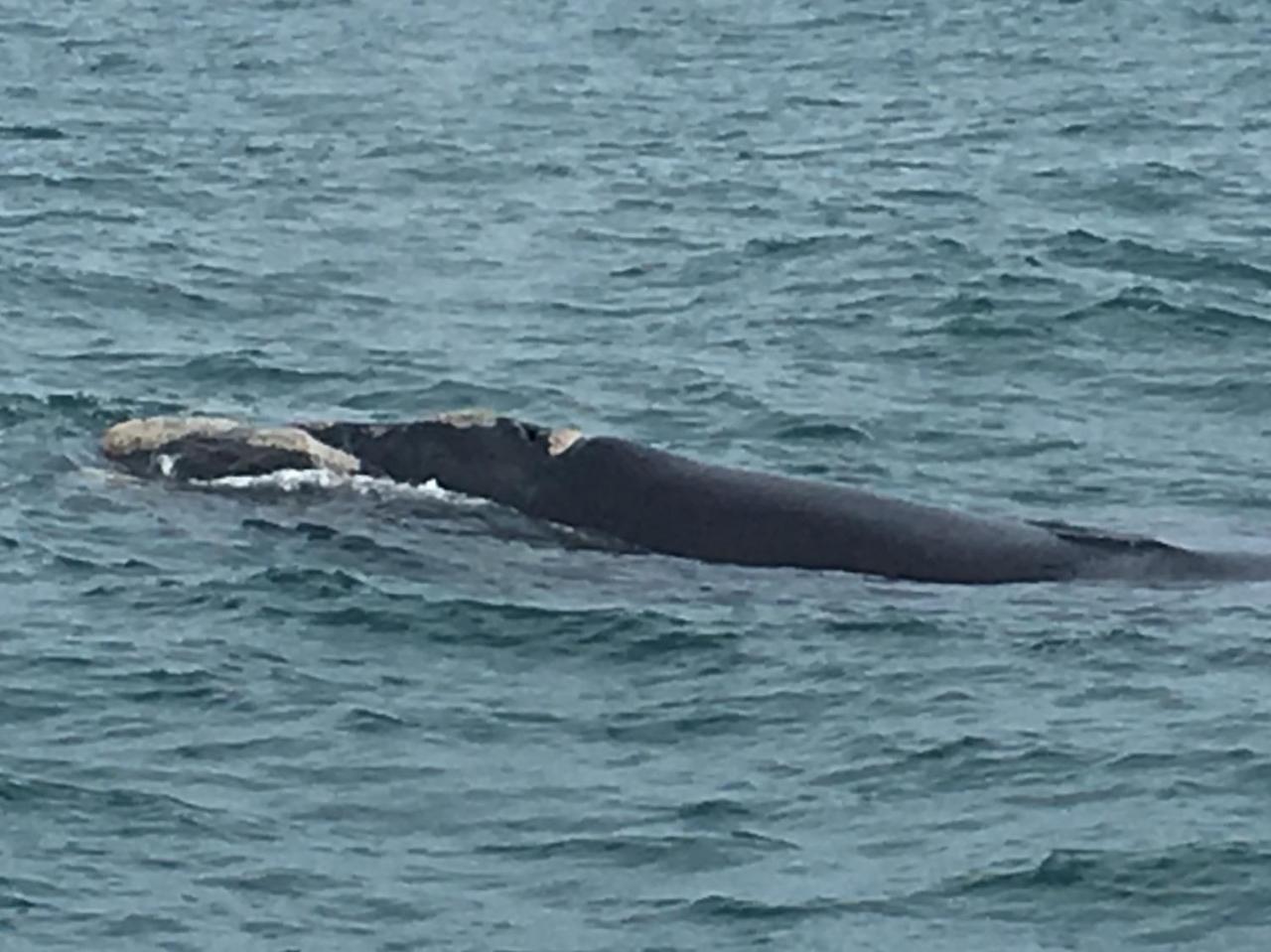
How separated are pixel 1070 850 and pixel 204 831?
4999 millimetres

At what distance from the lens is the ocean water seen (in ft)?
59.9

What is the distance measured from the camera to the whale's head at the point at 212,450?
25.4 metres

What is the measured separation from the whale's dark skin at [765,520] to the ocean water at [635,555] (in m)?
0.30

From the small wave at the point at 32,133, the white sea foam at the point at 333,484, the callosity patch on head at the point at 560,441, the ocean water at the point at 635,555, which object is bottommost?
the ocean water at the point at 635,555

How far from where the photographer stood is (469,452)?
81.5 ft

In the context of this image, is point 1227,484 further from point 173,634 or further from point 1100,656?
point 173,634

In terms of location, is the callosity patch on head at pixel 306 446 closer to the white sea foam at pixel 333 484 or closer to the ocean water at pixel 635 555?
the white sea foam at pixel 333 484

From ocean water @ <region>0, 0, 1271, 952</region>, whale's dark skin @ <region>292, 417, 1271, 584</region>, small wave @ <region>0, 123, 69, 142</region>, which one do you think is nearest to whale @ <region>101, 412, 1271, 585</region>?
whale's dark skin @ <region>292, 417, 1271, 584</region>

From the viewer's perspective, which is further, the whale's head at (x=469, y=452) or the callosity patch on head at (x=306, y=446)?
the callosity patch on head at (x=306, y=446)

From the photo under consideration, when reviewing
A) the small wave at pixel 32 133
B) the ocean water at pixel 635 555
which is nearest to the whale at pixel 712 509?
the ocean water at pixel 635 555

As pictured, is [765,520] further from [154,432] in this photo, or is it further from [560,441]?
[154,432]

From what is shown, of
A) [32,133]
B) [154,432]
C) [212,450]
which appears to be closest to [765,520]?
[212,450]

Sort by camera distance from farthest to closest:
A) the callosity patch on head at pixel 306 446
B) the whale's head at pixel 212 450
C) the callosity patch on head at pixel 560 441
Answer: the whale's head at pixel 212 450 < the callosity patch on head at pixel 306 446 < the callosity patch on head at pixel 560 441

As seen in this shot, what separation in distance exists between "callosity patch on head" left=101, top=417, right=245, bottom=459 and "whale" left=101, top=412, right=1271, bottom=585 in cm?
40
